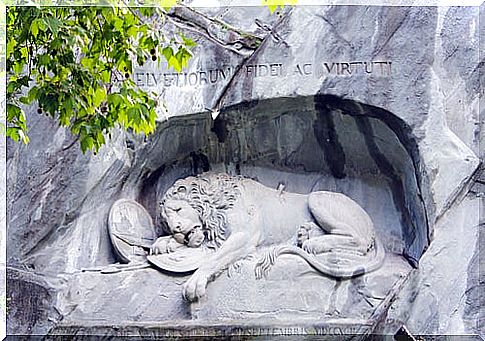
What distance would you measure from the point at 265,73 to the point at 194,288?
3.59 feet

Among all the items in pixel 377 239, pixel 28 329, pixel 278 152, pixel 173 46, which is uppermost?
pixel 173 46

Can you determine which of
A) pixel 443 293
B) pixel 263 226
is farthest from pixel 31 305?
pixel 443 293

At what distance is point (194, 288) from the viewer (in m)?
5.68

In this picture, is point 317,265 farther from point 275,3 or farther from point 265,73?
point 275,3


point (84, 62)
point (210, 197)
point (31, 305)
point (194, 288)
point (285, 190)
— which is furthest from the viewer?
point (285, 190)

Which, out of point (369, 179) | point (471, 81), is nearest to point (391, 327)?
point (369, 179)

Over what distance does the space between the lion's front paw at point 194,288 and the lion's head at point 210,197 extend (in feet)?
0.77

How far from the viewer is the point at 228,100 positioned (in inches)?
234

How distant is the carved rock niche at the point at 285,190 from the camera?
18.7 ft

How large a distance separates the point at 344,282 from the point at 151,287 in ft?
3.00

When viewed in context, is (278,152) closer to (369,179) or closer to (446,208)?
(369,179)

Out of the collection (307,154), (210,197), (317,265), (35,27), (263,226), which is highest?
(35,27)

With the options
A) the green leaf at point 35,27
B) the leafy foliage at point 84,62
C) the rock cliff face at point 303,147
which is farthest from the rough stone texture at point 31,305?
the green leaf at point 35,27

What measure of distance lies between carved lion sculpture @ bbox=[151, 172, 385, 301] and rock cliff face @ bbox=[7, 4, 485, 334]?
151 mm
